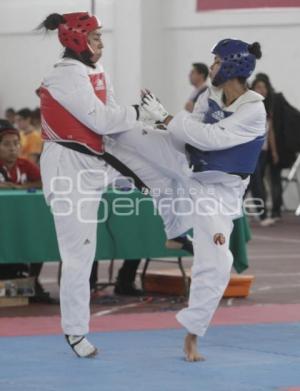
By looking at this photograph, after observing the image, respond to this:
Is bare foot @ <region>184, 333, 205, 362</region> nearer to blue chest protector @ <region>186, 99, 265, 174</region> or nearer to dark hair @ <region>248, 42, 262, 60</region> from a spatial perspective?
blue chest protector @ <region>186, 99, 265, 174</region>

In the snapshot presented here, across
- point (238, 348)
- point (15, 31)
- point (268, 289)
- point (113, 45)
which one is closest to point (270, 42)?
point (113, 45)

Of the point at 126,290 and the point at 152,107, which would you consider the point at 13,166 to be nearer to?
the point at 126,290

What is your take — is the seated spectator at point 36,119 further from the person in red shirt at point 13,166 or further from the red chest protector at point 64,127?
the red chest protector at point 64,127

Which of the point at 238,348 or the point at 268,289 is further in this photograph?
the point at 268,289

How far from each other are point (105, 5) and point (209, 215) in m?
14.6

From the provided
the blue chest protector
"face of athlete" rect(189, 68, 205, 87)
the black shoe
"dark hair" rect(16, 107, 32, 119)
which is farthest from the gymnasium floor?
"dark hair" rect(16, 107, 32, 119)

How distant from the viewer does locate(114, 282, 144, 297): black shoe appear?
11.5m

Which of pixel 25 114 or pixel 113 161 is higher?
pixel 113 161

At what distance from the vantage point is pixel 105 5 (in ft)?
72.6

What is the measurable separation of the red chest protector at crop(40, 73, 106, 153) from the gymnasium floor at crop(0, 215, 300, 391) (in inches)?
54.9

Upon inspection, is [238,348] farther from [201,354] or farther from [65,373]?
[65,373]

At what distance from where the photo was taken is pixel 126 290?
11547mm

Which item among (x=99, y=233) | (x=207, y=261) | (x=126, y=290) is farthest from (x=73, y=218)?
(x=126, y=290)

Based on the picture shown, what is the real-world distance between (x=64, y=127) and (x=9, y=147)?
128 inches
